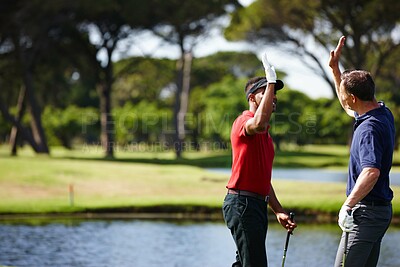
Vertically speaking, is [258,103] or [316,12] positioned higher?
[316,12]

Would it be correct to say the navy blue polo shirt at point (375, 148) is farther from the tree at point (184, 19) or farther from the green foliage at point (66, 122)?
the green foliage at point (66, 122)

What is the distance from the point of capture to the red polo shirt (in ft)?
20.5

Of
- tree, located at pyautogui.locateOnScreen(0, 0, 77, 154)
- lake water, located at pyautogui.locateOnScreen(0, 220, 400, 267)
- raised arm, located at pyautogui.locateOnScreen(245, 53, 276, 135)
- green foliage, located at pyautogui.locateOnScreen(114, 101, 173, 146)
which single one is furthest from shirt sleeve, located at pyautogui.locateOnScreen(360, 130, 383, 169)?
green foliage, located at pyautogui.locateOnScreen(114, 101, 173, 146)

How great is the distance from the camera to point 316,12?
4828 centimetres

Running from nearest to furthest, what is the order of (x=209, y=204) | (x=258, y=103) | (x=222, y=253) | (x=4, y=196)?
(x=258, y=103)
(x=222, y=253)
(x=209, y=204)
(x=4, y=196)

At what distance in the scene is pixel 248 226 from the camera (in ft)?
20.6

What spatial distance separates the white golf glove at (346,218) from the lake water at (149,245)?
7108 millimetres

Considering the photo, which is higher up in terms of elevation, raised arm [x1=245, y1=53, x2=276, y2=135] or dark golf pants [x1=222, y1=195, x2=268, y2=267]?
raised arm [x1=245, y1=53, x2=276, y2=135]

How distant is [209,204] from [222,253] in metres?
6.87

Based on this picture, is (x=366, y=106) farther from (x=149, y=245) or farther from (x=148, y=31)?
(x=148, y=31)

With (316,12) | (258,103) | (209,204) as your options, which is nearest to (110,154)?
(316,12)

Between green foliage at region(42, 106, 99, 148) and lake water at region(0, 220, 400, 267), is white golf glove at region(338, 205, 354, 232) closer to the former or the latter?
lake water at region(0, 220, 400, 267)

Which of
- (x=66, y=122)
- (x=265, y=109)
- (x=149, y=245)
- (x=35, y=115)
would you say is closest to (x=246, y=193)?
(x=265, y=109)

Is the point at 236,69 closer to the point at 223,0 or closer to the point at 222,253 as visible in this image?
the point at 223,0
